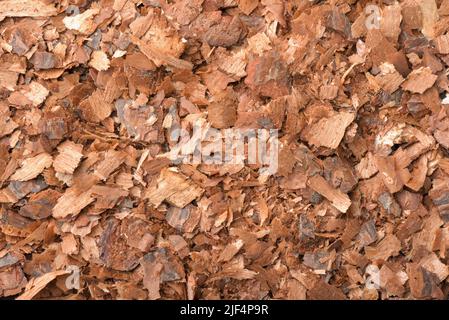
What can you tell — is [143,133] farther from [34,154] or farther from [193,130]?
[34,154]

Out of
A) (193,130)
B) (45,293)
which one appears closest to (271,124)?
(193,130)

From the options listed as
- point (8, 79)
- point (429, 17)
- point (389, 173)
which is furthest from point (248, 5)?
point (8, 79)

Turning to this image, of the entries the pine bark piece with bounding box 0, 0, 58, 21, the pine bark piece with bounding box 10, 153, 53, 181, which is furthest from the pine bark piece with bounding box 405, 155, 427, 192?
the pine bark piece with bounding box 0, 0, 58, 21

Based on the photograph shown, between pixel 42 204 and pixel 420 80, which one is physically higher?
pixel 420 80

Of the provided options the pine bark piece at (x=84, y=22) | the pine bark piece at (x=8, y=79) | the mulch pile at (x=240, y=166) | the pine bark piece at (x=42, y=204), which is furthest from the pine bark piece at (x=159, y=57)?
the pine bark piece at (x=42, y=204)

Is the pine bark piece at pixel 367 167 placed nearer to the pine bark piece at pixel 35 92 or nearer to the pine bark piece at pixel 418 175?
the pine bark piece at pixel 418 175

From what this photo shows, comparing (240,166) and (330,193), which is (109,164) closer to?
(240,166)
